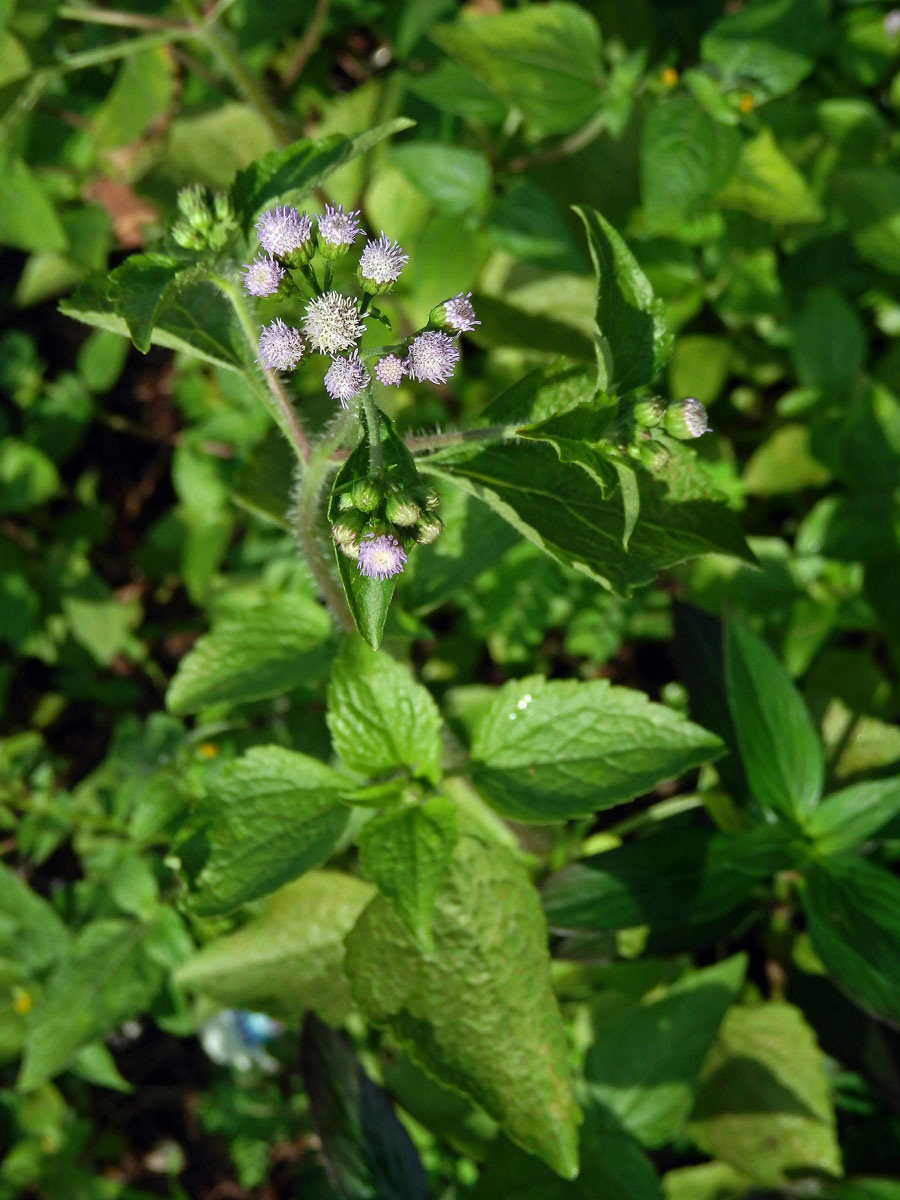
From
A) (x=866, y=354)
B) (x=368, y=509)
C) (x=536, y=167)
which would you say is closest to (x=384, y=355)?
(x=368, y=509)

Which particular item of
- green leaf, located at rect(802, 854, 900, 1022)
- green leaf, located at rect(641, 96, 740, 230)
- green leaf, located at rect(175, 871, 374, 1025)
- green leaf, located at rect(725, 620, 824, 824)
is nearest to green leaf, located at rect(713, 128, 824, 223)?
green leaf, located at rect(641, 96, 740, 230)

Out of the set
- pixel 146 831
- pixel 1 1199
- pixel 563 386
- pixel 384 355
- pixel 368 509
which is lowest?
pixel 1 1199

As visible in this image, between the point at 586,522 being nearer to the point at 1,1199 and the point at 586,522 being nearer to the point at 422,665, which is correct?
the point at 422,665

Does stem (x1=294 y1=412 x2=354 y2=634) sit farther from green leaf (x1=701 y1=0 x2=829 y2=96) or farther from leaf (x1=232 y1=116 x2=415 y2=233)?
green leaf (x1=701 y1=0 x2=829 y2=96)

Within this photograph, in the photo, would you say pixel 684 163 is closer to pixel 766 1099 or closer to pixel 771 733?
pixel 771 733

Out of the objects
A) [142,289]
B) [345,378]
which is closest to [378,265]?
[345,378]
